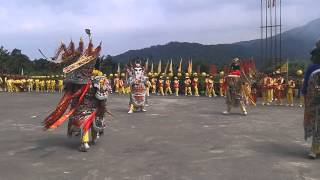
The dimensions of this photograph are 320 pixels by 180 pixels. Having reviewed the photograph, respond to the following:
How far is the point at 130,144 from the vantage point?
36.5ft

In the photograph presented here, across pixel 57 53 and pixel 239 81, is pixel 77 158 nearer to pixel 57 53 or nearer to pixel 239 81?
pixel 57 53

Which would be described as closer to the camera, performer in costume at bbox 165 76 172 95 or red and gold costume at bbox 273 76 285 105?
red and gold costume at bbox 273 76 285 105

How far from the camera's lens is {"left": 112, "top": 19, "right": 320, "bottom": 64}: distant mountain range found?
329ft

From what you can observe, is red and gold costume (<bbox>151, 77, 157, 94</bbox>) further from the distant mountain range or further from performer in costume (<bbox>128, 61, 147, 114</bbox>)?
the distant mountain range

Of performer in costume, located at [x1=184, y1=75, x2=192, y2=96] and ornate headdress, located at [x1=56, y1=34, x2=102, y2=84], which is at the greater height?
ornate headdress, located at [x1=56, y1=34, x2=102, y2=84]

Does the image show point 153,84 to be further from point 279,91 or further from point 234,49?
point 234,49

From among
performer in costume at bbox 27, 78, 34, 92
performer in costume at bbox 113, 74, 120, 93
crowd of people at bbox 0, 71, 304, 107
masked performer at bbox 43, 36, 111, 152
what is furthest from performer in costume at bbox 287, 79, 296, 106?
performer in costume at bbox 27, 78, 34, 92

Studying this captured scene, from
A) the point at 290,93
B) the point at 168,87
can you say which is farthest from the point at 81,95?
the point at 168,87

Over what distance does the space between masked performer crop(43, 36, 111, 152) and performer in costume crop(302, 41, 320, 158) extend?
415 cm

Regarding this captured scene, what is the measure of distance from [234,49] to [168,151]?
117 meters

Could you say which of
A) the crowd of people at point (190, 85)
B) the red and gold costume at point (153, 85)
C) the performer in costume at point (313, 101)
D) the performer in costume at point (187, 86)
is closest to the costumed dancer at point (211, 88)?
the crowd of people at point (190, 85)

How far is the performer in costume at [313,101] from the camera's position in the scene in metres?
9.33

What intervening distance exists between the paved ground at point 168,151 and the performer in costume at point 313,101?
0.41 metres

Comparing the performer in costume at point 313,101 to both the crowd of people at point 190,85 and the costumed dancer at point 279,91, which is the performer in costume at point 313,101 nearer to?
the crowd of people at point 190,85
